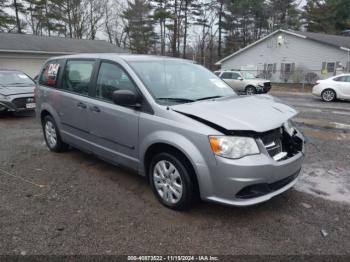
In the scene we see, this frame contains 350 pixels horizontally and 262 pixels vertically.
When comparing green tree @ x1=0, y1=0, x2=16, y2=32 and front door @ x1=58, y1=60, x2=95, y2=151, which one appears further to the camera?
green tree @ x1=0, y1=0, x2=16, y2=32

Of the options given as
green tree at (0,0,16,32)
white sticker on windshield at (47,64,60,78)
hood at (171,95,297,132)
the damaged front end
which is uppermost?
green tree at (0,0,16,32)

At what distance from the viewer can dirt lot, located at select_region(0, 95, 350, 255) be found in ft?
9.80

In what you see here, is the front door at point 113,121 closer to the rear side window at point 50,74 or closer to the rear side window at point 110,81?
the rear side window at point 110,81

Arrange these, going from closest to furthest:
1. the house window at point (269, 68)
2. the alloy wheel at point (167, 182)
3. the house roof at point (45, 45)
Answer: the alloy wheel at point (167, 182) → the house roof at point (45, 45) → the house window at point (269, 68)

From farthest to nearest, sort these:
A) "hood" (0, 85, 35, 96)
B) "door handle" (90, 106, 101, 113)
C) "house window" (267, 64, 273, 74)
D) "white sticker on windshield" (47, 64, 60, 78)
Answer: "house window" (267, 64, 273, 74)
"hood" (0, 85, 35, 96)
"white sticker on windshield" (47, 64, 60, 78)
"door handle" (90, 106, 101, 113)

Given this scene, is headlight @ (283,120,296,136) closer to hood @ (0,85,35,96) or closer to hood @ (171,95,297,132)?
hood @ (171,95,297,132)

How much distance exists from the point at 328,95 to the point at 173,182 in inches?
556

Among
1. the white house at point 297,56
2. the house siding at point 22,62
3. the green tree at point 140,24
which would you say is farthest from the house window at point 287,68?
the house siding at point 22,62

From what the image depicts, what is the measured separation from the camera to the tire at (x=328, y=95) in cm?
1513

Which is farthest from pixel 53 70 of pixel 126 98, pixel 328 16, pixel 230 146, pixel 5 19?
pixel 328 16

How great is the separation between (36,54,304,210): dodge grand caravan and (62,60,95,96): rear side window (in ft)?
0.06

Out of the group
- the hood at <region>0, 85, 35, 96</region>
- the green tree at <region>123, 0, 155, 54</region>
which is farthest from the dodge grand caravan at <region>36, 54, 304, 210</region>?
the green tree at <region>123, 0, 155, 54</region>

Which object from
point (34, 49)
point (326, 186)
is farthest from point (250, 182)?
point (34, 49)

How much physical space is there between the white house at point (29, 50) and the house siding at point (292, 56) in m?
17.1
